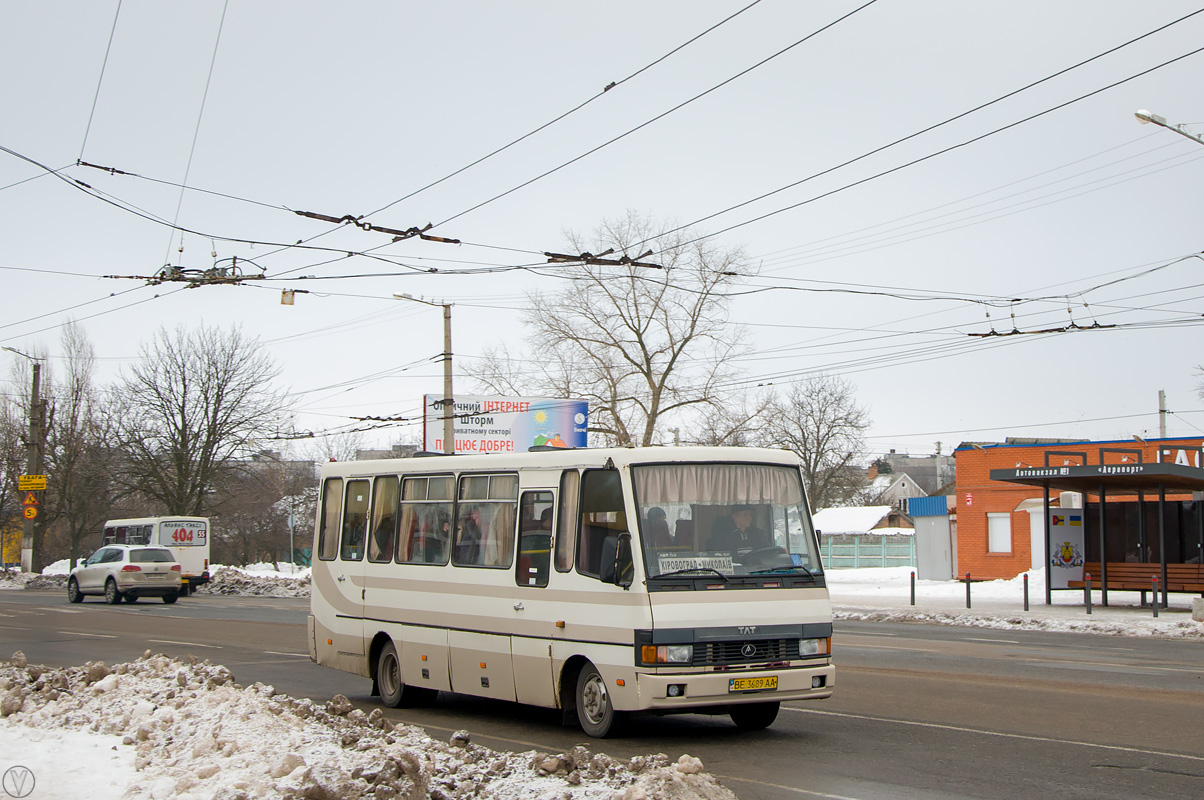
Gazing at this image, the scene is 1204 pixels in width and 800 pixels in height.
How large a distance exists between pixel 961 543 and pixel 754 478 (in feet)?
130

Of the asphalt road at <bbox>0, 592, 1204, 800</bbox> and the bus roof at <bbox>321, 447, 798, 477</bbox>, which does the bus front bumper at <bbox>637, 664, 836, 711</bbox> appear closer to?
the asphalt road at <bbox>0, 592, 1204, 800</bbox>

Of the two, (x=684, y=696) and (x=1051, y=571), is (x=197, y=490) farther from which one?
(x=684, y=696)

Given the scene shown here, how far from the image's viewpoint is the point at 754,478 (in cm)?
1012

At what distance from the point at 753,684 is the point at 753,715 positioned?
95 centimetres

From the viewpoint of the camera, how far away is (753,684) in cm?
939

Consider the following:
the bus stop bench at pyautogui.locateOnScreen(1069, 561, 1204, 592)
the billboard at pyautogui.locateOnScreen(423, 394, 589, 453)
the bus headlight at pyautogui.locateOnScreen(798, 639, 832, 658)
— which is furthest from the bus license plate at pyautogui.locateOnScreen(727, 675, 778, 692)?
the billboard at pyautogui.locateOnScreen(423, 394, 589, 453)

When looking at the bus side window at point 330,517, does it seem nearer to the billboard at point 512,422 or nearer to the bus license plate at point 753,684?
the bus license plate at point 753,684

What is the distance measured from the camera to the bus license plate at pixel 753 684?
930 centimetres

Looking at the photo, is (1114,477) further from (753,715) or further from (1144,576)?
(753,715)

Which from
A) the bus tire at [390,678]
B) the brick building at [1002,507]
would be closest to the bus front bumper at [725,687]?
the bus tire at [390,678]

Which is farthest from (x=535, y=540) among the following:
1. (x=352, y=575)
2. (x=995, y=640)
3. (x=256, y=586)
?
(x=256, y=586)

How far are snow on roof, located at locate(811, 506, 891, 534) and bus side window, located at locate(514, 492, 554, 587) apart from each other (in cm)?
6994

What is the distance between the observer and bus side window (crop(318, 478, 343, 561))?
13.4 meters

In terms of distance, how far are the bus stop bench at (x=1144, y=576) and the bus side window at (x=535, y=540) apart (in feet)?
72.3
